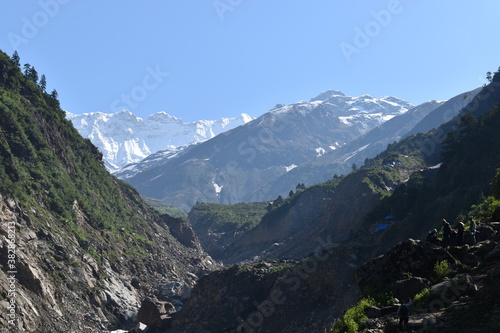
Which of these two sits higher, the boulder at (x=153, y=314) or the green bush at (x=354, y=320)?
the green bush at (x=354, y=320)

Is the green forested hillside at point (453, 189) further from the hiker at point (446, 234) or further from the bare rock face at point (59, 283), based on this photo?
the bare rock face at point (59, 283)

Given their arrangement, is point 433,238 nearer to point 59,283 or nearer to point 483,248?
point 483,248

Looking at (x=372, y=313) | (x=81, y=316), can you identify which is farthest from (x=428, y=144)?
(x=372, y=313)

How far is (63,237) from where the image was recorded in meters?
59.5

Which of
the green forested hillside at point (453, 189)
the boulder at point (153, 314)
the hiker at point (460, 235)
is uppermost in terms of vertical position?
the hiker at point (460, 235)

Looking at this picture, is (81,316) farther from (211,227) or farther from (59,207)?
(211,227)

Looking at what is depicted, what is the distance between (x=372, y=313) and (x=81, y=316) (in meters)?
42.7

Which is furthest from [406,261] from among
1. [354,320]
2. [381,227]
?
[381,227]

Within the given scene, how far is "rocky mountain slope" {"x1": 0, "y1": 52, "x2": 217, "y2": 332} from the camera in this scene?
46.8 meters

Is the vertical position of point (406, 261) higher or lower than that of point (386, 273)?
higher

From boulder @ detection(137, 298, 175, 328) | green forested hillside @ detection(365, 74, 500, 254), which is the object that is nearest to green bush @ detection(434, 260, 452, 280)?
green forested hillside @ detection(365, 74, 500, 254)

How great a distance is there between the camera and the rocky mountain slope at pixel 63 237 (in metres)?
46.8

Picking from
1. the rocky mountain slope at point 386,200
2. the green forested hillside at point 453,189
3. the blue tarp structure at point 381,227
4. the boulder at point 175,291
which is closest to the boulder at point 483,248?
the green forested hillside at point 453,189

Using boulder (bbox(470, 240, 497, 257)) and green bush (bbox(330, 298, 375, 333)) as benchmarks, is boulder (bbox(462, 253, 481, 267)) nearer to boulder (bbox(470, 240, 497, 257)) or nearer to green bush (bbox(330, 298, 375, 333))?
boulder (bbox(470, 240, 497, 257))
